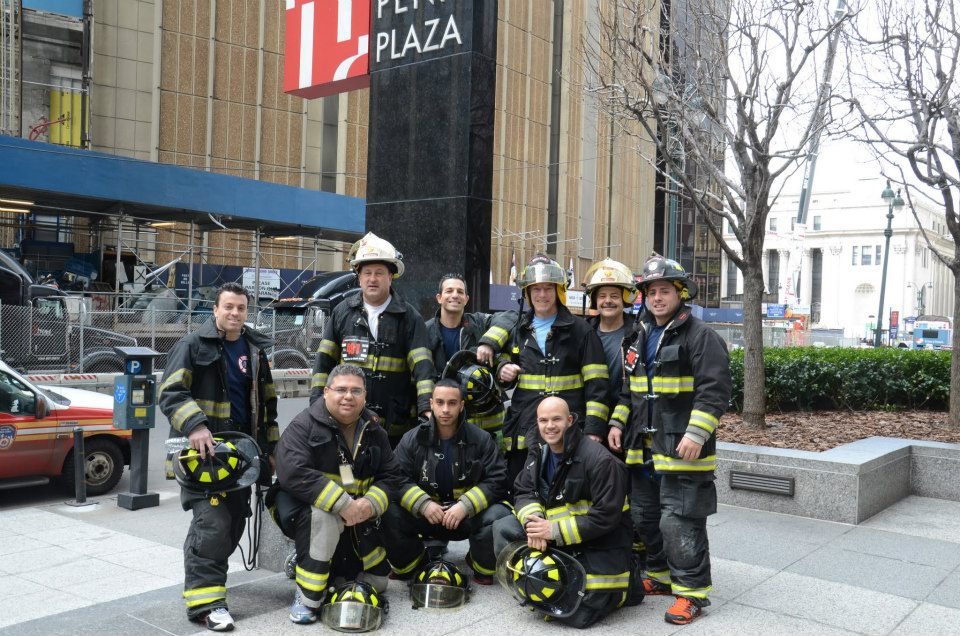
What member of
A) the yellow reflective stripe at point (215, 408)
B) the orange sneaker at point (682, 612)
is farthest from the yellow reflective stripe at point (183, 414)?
the orange sneaker at point (682, 612)

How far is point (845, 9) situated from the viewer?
9.15m

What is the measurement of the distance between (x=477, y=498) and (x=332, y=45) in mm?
7591

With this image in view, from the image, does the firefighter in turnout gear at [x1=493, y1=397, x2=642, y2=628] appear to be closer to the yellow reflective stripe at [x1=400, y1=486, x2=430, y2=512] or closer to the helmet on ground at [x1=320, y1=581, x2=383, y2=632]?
the yellow reflective stripe at [x1=400, y1=486, x2=430, y2=512]

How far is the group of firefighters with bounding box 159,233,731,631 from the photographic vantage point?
4.75 meters

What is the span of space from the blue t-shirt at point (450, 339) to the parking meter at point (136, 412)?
399 cm

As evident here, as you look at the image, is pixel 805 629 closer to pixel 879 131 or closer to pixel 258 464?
pixel 258 464

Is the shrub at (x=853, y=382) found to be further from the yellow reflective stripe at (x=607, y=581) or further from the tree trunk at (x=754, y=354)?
the yellow reflective stripe at (x=607, y=581)

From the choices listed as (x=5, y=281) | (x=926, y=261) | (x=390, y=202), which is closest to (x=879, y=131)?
(x=390, y=202)

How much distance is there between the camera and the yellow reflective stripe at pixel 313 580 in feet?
15.4

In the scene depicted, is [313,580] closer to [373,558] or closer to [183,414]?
[373,558]

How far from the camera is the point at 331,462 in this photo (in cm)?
491

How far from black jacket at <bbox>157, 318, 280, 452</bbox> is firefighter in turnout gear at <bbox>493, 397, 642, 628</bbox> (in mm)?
1792

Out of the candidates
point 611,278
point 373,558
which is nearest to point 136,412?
point 373,558

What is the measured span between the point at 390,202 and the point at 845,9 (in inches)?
218
